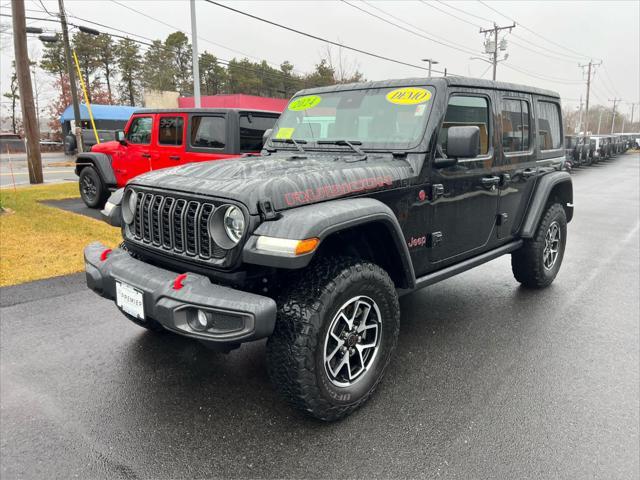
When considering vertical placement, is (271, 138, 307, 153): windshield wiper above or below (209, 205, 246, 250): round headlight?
above

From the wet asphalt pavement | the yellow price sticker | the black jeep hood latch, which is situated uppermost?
the yellow price sticker

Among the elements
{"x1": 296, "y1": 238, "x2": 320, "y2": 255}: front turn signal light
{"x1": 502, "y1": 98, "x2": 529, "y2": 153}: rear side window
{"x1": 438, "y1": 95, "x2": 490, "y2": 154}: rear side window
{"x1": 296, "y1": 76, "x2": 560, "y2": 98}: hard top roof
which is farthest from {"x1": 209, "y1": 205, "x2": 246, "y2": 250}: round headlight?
{"x1": 502, "y1": 98, "x2": 529, "y2": 153}: rear side window

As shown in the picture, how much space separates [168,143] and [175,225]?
19.4 ft

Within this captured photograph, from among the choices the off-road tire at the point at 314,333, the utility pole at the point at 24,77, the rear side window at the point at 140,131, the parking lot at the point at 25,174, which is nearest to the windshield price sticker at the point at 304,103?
the off-road tire at the point at 314,333

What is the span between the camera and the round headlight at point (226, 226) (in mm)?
2443

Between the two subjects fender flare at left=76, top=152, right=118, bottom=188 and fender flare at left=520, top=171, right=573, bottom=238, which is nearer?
fender flare at left=520, top=171, right=573, bottom=238

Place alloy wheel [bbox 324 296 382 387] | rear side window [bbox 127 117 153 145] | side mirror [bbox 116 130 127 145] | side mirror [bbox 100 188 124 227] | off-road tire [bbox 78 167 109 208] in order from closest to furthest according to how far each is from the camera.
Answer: alloy wheel [bbox 324 296 382 387]
side mirror [bbox 100 188 124 227]
rear side window [bbox 127 117 153 145]
side mirror [bbox 116 130 127 145]
off-road tire [bbox 78 167 109 208]

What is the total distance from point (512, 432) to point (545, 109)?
348 centimetres

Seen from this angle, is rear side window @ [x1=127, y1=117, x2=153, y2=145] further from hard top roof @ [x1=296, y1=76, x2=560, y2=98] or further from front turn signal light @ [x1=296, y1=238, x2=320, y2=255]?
front turn signal light @ [x1=296, y1=238, x2=320, y2=255]

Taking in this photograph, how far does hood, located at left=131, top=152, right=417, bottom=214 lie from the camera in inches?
97.7

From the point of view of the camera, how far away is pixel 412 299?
4746 millimetres

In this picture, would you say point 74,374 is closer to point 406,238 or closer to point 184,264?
point 184,264

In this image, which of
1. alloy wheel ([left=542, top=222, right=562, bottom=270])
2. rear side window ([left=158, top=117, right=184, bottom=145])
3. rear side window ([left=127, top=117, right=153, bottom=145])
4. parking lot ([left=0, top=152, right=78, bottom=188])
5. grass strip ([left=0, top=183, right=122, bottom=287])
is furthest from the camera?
parking lot ([left=0, top=152, right=78, bottom=188])

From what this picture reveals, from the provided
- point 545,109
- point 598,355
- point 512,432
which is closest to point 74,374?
point 512,432
